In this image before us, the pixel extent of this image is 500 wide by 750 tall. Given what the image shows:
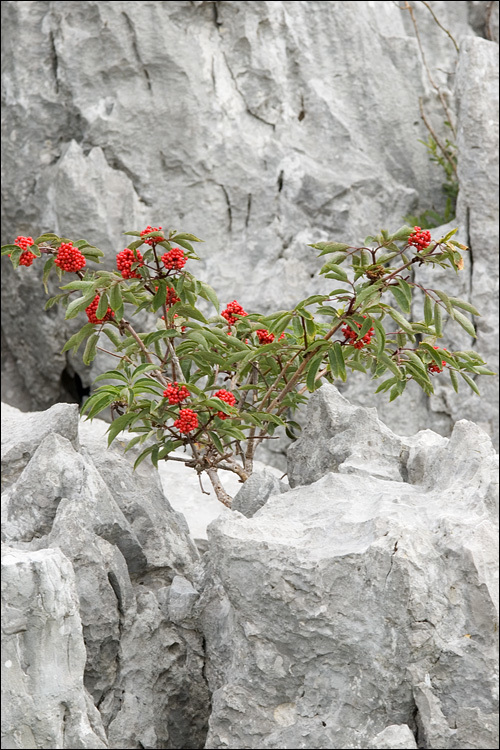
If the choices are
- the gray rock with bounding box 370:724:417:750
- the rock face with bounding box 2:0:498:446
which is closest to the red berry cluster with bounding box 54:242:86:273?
the gray rock with bounding box 370:724:417:750

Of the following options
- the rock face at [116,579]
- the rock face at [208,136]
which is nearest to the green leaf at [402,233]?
the rock face at [116,579]

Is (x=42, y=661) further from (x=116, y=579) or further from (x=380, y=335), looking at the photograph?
(x=380, y=335)

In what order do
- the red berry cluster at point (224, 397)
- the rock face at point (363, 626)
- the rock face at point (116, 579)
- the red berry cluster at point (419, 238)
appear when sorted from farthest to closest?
1. the red berry cluster at point (224, 397)
2. the red berry cluster at point (419, 238)
3. the rock face at point (116, 579)
4. the rock face at point (363, 626)

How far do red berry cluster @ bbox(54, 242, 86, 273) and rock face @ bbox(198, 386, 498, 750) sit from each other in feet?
3.66

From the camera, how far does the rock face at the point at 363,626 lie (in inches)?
92.4

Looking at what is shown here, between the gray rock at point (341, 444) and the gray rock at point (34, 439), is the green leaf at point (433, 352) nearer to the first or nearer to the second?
the gray rock at point (341, 444)

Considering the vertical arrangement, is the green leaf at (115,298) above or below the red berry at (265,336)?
above

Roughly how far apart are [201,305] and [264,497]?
5.04m

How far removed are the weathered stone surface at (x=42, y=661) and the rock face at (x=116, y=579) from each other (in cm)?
15

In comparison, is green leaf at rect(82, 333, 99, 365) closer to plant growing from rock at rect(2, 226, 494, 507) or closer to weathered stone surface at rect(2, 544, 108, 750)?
plant growing from rock at rect(2, 226, 494, 507)

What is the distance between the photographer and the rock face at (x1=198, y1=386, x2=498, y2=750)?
7.70 ft

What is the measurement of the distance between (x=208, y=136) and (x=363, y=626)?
22.1ft

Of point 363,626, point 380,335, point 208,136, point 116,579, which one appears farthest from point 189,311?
point 208,136

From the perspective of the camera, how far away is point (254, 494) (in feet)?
10.8
